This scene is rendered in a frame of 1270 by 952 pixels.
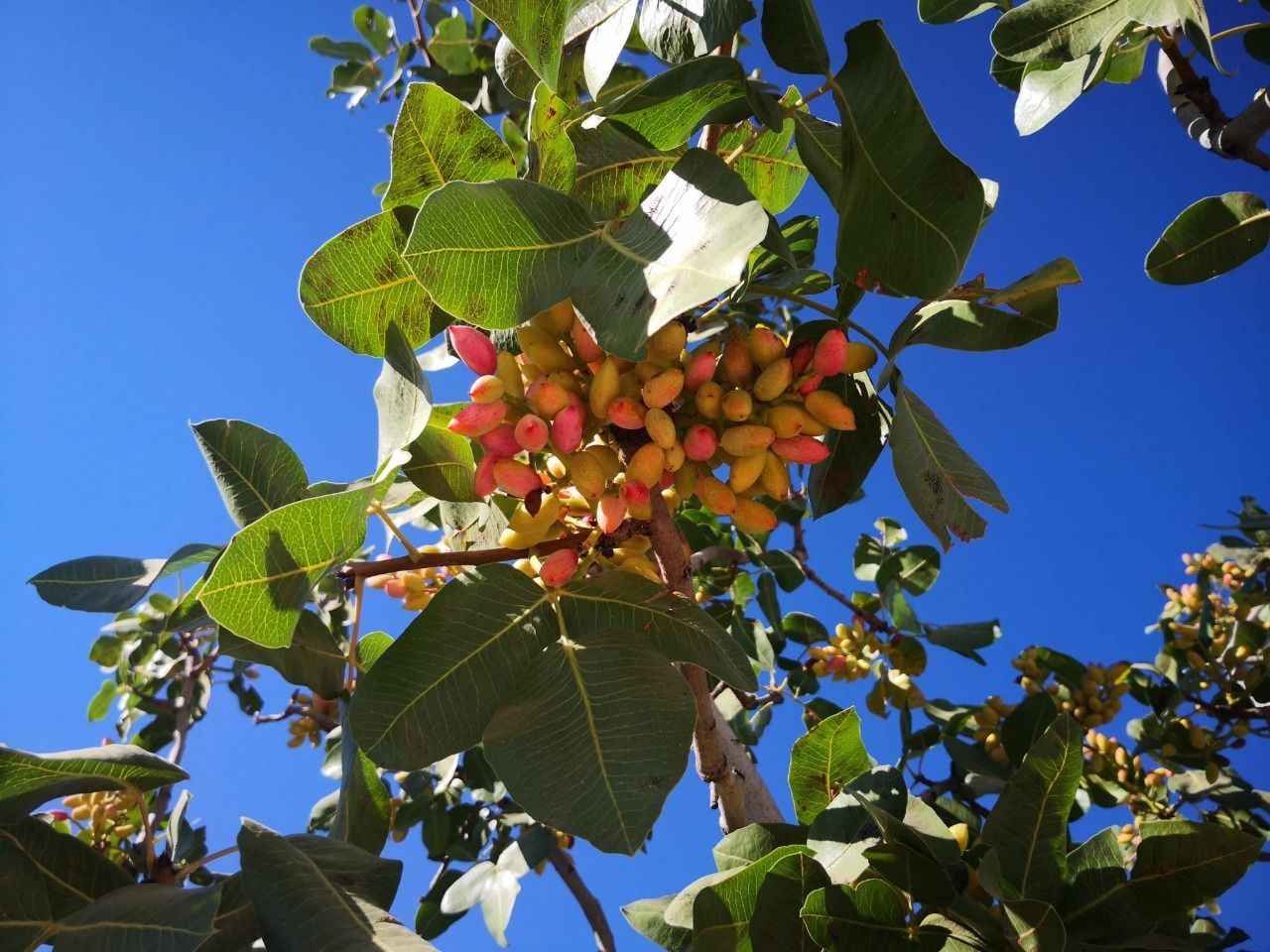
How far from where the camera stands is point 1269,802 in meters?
2.20

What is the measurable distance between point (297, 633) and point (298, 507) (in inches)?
11.7

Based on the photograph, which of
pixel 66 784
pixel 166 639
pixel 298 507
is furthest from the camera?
pixel 166 639

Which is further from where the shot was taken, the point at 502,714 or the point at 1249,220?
the point at 1249,220

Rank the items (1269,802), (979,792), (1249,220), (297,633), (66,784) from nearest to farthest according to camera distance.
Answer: (66,784), (297,633), (1249,220), (979,792), (1269,802)

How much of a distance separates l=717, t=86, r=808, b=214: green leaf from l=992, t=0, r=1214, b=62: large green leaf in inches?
10.3

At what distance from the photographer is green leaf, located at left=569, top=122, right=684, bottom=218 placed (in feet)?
3.29

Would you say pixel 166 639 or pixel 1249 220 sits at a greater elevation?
pixel 166 639

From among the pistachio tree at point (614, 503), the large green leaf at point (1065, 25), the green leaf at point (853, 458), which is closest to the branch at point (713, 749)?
the pistachio tree at point (614, 503)

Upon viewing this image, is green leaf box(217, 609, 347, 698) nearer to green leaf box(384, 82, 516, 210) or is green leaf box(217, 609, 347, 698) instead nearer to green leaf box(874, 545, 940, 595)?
green leaf box(384, 82, 516, 210)

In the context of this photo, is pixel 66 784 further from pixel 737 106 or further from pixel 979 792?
pixel 979 792

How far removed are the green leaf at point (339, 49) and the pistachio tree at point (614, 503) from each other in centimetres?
214

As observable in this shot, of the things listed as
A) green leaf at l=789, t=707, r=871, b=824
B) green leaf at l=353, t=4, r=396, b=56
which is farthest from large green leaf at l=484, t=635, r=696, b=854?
green leaf at l=353, t=4, r=396, b=56

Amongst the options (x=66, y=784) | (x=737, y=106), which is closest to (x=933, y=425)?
(x=737, y=106)

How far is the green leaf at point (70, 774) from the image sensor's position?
968 mm
